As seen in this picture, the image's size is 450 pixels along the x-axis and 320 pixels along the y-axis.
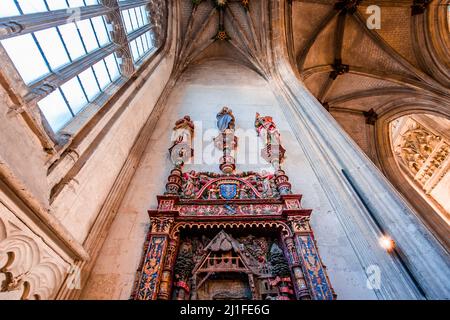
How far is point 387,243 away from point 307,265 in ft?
3.87

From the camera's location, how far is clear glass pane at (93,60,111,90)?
→ 13.0ft

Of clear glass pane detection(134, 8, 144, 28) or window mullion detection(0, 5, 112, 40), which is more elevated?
clear glass pane detection(134, 8, 144, 28)

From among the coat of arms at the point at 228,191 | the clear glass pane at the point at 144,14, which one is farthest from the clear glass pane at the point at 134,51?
the coat of arms at the point at 228,191

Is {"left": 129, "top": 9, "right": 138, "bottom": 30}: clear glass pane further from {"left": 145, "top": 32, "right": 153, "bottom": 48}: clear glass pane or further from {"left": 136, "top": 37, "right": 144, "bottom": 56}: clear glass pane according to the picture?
{"left": 145, "top": 32, "right": 153, "bottom": 48}: clear glass pane

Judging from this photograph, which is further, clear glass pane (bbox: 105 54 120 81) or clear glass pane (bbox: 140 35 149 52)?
clear glass pane (bbox: 140 35 149 52)

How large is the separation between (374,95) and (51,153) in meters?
13.5

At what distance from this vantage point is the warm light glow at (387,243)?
2858mm

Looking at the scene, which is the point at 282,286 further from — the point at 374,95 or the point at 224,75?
the point at 374,95

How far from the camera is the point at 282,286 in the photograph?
2.69 m

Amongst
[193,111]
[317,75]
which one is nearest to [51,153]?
[193,111]

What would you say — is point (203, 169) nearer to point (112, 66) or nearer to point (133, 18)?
point (112, 66)

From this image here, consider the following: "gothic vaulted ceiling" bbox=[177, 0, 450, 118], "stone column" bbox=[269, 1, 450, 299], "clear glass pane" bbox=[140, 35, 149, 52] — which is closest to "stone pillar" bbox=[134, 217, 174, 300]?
"stone column" bbox=[269, 1, 450, 299]

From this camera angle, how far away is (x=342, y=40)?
33.4 feet

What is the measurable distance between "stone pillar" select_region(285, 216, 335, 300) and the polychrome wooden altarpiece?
0.4 inches
